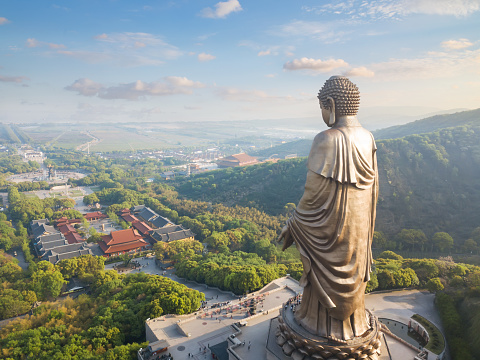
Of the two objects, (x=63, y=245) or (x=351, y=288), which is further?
(x=63, y=245)

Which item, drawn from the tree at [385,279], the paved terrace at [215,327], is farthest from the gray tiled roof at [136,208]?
the tree at [385,279]

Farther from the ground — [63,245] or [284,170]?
[284,170]

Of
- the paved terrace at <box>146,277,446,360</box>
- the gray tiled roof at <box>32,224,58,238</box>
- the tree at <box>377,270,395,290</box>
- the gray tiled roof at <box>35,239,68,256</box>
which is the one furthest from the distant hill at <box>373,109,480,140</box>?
the gray tiled roof at <box>32,224,58,238</box>

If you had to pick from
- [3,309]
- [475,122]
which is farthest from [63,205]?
[475,122]

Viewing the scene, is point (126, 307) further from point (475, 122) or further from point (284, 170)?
point (475, 122)

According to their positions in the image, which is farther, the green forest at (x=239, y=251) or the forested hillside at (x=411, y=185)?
the forested hillside at (x=411, y=185)

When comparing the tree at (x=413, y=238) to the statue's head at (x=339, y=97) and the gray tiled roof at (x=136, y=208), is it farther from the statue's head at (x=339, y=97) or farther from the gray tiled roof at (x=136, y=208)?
the gray tiled roof at (x=136, y=208)

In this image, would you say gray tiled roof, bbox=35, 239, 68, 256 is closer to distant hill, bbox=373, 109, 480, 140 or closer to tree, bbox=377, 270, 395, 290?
tree, bbox=377, 270, 395, 290
